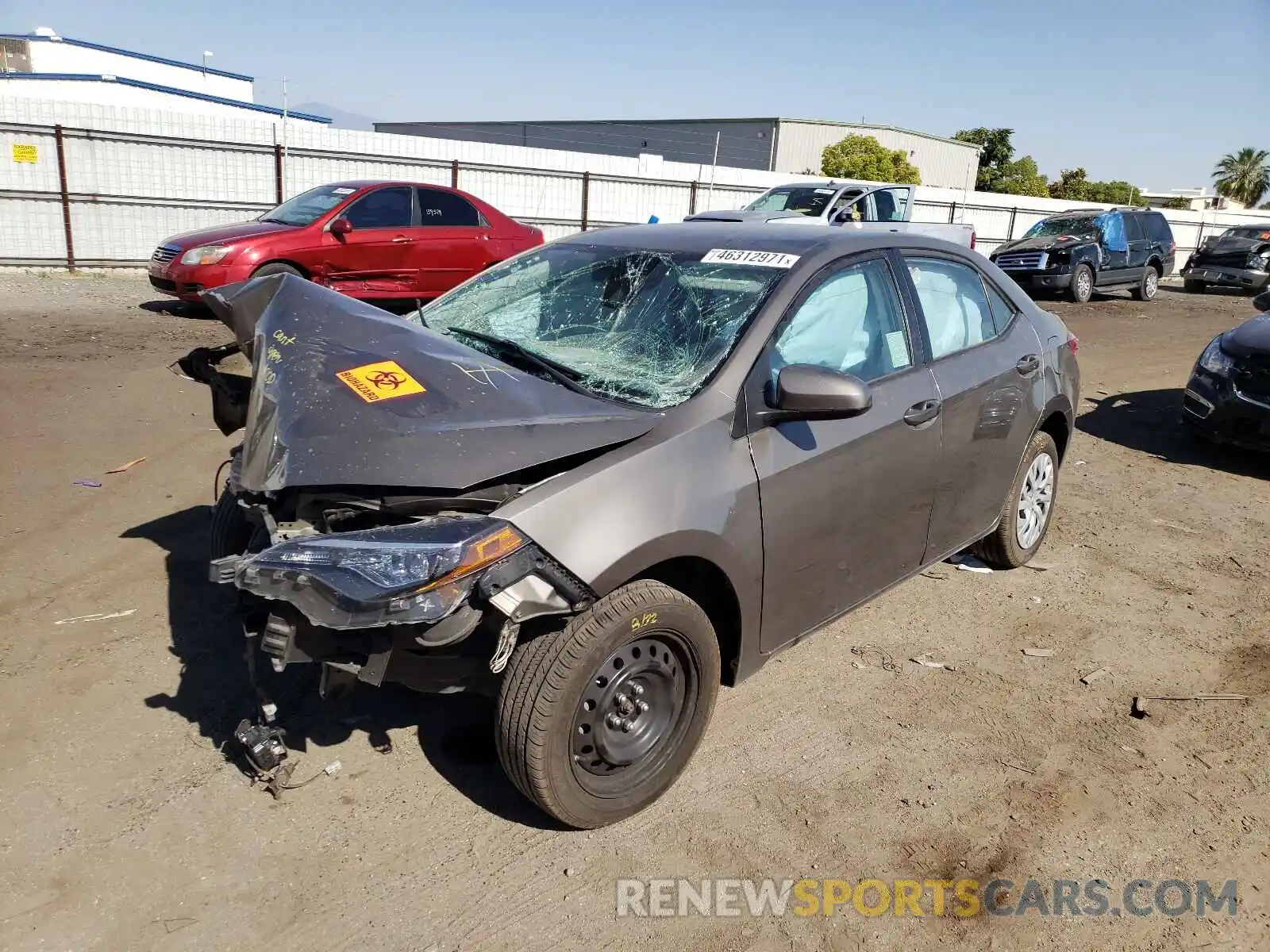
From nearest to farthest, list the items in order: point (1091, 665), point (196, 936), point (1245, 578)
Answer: point (196, 936) < point (1091, 665) < point (1245, 578)

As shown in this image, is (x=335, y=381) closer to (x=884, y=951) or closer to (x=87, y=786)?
(x=87, y=786)

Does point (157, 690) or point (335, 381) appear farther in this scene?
point (157, 690)

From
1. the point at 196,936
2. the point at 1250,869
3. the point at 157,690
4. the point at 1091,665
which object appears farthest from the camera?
the point at 1091,665

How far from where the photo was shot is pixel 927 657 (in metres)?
4.18

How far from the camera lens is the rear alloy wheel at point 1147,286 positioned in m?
20.4

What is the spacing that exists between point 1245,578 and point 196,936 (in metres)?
5.23

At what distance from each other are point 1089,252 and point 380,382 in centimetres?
1890

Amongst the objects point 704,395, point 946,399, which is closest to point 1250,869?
point 946,399

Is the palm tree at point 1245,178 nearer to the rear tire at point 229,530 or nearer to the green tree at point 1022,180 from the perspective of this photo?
the green tree at point 1022,180

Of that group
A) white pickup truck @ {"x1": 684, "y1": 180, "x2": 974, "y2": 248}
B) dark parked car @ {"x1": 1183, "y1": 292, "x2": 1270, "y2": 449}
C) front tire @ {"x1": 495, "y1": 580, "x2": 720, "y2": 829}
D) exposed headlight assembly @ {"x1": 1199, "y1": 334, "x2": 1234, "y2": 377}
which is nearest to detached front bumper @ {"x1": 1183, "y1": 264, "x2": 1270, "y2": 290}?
white pickup truck @ {"x1": 684, "y1": 180, "x2": 974, "y2": 248}

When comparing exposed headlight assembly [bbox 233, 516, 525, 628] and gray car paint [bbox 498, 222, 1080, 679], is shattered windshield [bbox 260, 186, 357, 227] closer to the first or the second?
gray car paint [bbox 498, 222, 1080, 679]

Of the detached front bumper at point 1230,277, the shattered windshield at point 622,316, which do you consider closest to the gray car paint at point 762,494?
the shattered windshield at point 622,316
